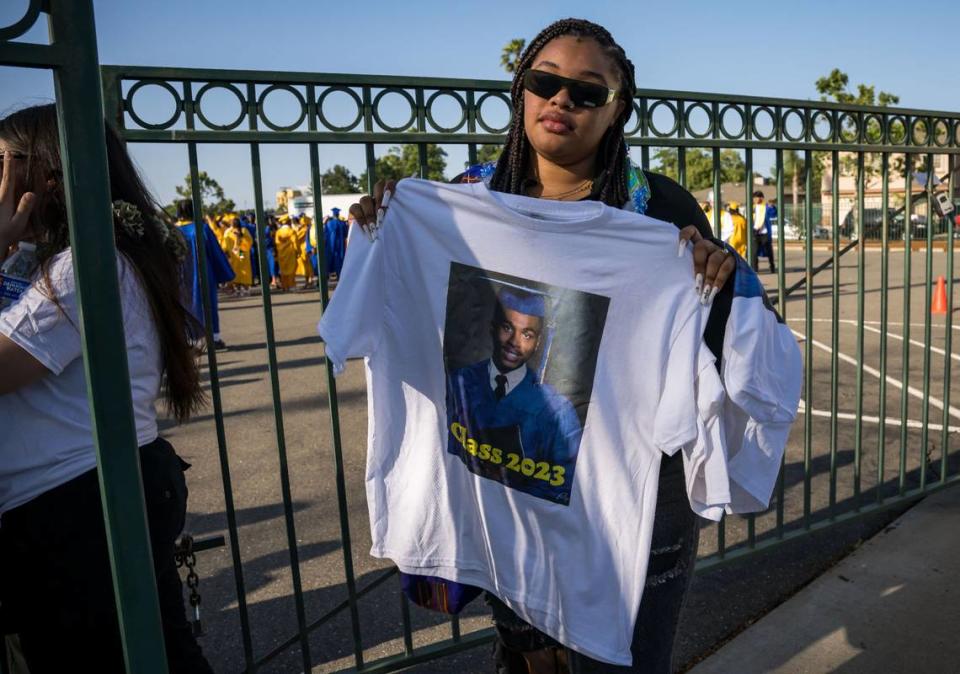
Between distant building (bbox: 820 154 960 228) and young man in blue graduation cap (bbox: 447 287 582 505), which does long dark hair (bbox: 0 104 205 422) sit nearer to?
young man in blue graduation cap (bbox: 447 287 582 505)

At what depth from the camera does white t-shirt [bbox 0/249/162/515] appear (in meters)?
1.70

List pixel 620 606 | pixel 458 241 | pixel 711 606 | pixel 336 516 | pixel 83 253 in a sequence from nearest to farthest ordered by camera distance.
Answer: pixel 83 253 → pixel 620 606 → pixel 458 241 → pixel 711 606 → pixel 336 516

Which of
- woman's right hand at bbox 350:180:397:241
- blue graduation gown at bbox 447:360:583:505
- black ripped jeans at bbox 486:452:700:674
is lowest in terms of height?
black ripped jeans at bbox 486:452:700:674

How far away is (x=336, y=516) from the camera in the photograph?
4.64 meters

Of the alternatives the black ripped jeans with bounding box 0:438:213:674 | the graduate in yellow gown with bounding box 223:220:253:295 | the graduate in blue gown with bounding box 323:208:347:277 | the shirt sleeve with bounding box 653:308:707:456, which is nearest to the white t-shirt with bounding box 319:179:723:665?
the shirt sleeve with bounding box 653:308:707:456

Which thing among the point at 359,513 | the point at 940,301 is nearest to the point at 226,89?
the point at 359,513

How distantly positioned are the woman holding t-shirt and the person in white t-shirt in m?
0.73

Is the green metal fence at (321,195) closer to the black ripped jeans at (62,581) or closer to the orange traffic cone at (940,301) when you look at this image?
the black ripped jeans at (62,581)

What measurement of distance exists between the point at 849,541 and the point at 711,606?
1014mm

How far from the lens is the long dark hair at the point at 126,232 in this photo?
1761 mm

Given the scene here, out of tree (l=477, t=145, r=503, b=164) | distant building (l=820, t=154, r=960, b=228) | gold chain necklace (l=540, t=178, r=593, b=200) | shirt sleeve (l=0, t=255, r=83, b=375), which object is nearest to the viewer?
shirt sleeve (l=0, t=255, r=83, b=375)

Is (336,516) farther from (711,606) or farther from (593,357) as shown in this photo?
(593,357)

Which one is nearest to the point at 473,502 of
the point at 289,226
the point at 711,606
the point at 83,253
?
the point at 83,253

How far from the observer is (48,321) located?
1.70m
